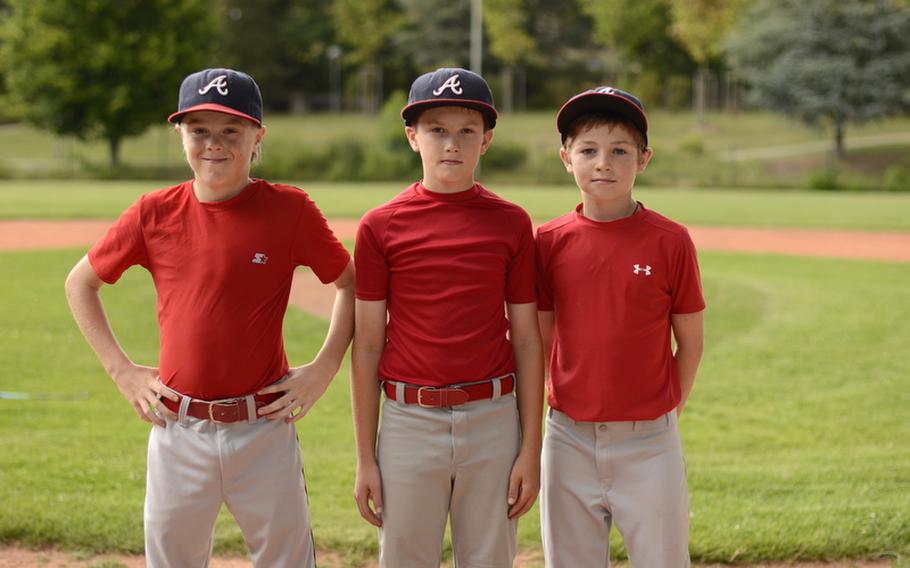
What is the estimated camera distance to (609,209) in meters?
3.32

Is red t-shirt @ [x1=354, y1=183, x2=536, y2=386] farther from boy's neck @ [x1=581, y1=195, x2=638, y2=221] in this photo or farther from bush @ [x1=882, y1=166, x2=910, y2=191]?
bush @ [x1=882, y1=166, x2=910, y2=191]

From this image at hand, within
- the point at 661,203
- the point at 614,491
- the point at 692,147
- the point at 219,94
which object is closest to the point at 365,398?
the point at 614,491

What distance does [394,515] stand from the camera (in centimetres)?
323

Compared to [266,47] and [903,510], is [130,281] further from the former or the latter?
[266,47]

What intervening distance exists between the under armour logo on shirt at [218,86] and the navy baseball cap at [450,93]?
0.59 meters

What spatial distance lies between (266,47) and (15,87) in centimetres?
2526

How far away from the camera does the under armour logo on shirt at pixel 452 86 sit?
124 inches

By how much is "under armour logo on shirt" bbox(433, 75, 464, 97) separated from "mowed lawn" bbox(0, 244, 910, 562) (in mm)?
2450

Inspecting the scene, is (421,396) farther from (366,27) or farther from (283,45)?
(283,45)

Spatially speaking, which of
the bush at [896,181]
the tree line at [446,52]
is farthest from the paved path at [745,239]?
the tree line at [446,52]

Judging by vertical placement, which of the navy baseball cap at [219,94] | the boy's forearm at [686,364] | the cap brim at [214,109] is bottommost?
the boy's forearm at [686,364]

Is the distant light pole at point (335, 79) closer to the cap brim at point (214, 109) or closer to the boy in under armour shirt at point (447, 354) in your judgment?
the cap brim at point (214, 109)

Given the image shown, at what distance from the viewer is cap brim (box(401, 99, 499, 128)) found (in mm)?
3148

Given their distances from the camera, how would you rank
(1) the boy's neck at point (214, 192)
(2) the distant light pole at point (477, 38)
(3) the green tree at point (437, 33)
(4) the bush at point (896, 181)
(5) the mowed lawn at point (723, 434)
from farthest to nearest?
(3) the green tree at point (437, 33) → (2) the distant light pole at point (477, 38) → (4) the bush at point (896, 181) → (5) the mowed lawn at point (723, 434) → (1) the boy's neck at point (214, 192)
